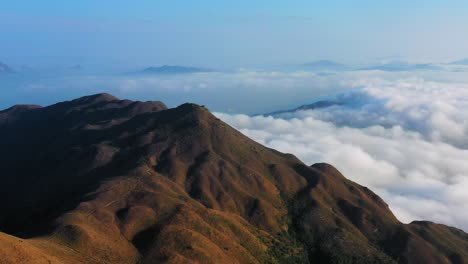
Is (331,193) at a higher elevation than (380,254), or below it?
higher

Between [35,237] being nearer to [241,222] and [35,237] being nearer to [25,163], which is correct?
[241,222]

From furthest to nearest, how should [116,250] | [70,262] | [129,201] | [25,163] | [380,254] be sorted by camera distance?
[25,163] → [380,254] → [129,201] → [116,250] → [70,262]

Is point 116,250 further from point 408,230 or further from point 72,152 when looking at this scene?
point 408,230

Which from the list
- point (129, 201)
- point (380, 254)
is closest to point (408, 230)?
point (380, 254)

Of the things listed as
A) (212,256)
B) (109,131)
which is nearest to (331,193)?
(212,256)

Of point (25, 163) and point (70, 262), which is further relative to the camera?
point (25, 163)

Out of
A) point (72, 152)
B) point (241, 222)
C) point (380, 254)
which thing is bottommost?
point (380, 254)

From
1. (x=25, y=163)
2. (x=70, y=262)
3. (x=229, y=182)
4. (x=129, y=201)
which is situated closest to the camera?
(x=70, y=262)
